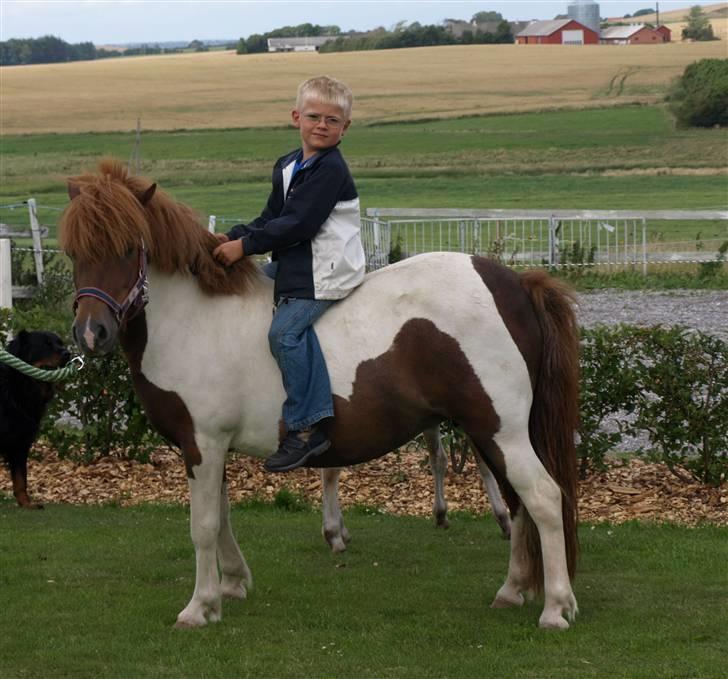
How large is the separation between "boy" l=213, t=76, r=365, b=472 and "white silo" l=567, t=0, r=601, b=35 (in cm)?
13177

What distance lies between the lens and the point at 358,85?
264ft

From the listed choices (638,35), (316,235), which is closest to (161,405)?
(316,235)

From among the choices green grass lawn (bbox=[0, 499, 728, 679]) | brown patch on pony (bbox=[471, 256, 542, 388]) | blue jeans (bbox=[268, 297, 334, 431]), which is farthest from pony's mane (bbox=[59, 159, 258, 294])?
green grass lawn (bbox=[0, 499, 728, 679])

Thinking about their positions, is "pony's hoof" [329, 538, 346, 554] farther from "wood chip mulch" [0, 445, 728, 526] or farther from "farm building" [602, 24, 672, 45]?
"farm building" [602, 24, 672, 45]

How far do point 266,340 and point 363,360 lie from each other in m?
0.53

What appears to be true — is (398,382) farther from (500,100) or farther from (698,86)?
(500,100)

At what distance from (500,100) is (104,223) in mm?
70638

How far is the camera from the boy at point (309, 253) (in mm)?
6289

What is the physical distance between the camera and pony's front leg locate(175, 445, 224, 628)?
21.2 feet

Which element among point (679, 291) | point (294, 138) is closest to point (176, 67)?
point (294, 138)

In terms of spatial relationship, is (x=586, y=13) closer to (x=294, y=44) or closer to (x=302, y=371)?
(x=294, y=44)

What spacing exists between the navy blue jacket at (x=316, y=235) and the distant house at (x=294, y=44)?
115 meters

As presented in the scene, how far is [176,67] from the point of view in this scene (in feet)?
327

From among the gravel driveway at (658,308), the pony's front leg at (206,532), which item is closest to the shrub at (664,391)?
the pony's front leg at (206,532)
